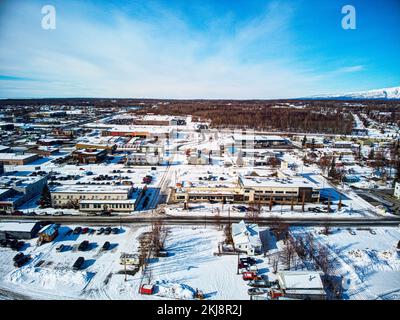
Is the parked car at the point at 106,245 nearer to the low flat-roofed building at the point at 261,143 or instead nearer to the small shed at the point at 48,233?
the small shed at the point at 48,233

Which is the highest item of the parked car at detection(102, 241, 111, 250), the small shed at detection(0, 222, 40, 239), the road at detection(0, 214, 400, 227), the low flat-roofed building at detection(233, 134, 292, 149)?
the low flat-roofed building at detection(233, 134, 292, 149)

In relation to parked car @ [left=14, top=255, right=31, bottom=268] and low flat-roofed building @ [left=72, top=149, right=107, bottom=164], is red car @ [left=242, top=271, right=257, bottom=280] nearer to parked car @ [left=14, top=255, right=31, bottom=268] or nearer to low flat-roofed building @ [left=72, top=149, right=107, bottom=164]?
parked car @ [left=14, top=255, right=31, bottom=268]

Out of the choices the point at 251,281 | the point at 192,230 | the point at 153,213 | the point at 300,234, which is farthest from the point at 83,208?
the point at 300,234

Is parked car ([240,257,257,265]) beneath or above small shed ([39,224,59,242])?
beneath

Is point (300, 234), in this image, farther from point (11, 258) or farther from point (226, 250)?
point (11, 258)

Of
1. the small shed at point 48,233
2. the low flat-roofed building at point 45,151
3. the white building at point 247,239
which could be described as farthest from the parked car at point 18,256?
the low flat-roofed building at point 45,151

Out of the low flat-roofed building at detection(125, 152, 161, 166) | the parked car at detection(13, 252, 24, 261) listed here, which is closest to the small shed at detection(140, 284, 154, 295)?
the parked car at detection(13, 252, 24, 261)

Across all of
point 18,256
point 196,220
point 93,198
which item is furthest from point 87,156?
point 196,220
